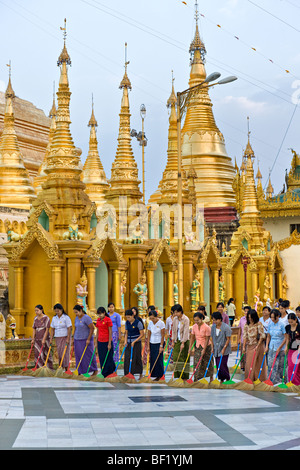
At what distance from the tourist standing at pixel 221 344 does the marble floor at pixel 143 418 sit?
1.87 feet

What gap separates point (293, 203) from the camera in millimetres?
44375

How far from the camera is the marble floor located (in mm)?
10352

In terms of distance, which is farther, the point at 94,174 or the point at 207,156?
the point at 207,156

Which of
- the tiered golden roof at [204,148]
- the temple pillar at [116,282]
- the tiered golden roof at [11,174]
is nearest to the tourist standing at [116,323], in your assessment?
the temple pillar at [116,282]

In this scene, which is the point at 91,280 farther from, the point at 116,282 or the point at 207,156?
the point at 207,156

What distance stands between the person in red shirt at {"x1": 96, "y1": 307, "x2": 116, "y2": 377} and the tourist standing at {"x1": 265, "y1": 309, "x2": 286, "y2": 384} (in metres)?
3.22

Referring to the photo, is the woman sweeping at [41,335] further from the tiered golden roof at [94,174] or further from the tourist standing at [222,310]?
the tiered golden roof at [94,174]

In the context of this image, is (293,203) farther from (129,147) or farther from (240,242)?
(129,147)

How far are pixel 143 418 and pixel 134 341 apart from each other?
556cm

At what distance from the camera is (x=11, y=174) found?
1270 inches

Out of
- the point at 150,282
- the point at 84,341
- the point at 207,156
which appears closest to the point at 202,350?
the point at 84,341

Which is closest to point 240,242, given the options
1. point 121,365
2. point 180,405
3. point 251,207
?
point 251,207

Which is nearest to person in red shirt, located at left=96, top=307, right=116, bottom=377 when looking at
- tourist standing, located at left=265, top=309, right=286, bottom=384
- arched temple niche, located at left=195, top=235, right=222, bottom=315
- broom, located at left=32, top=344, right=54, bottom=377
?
broom, located at left=32, top=344, right=54, bottom=377

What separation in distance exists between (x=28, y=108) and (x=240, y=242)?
38.4 ft
